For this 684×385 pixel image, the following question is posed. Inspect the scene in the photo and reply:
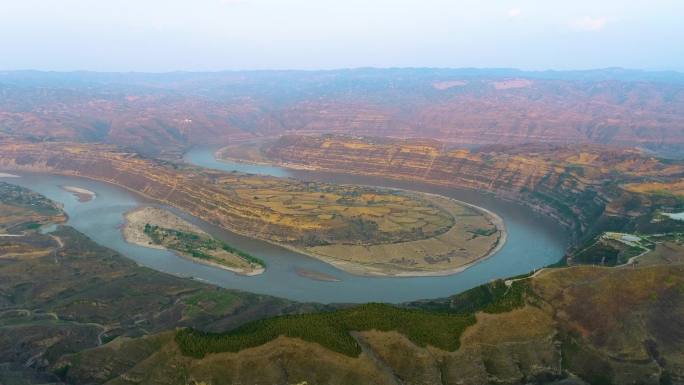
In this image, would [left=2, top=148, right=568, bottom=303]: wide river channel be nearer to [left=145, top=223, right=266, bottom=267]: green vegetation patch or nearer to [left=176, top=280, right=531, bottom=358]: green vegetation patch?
[left=145, top=223, right=266, bottom=267]: green vegetation patch

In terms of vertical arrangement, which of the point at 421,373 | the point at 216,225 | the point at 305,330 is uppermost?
the point at 305,330

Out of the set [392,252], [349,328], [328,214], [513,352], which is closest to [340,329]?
[349,328]

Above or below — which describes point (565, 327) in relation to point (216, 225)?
above

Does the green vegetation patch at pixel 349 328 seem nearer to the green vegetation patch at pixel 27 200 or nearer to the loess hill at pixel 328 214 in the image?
the loess hill at pixel 328 214

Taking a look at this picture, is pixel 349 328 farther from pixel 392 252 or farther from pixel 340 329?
pixel 392 252

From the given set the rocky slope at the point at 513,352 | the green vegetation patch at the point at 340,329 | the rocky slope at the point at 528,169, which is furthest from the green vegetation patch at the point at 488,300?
the rocky slope at the point at 528,169

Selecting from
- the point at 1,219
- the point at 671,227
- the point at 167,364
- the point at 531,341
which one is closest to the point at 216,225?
the point at 1,219

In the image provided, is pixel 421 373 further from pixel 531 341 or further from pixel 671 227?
pixel 671 227
